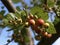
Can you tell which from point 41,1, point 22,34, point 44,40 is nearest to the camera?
point 22,34

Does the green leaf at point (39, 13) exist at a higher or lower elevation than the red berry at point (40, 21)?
higher

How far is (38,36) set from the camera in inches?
50.3

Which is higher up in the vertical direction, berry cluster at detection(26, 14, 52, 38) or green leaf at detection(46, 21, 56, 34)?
berry cluster at detection(26, 14, 52, 38)

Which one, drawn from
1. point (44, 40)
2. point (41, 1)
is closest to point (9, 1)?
point (41, 1)

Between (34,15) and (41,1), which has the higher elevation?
(41,1)

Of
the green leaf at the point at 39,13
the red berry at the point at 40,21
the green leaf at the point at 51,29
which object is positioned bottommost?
the green leaf at the point at 51,29

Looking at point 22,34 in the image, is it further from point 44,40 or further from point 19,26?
point 44,40

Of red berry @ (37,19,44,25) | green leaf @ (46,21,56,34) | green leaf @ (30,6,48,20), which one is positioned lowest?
green leaf @ (46,21,56,34)

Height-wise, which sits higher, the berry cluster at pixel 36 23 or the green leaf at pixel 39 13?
the green leaf at pixel 39 13

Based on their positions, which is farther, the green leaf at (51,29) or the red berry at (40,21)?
the green leaf at (51,29)

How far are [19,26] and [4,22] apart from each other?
0.09 metres

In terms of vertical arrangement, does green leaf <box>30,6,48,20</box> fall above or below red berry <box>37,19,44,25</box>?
above

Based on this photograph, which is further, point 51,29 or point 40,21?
point 51,29

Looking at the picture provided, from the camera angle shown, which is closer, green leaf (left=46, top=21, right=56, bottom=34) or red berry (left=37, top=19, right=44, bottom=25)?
red berry (left=37, top=19, right=44, bottom=25)
